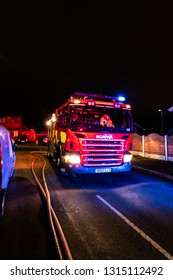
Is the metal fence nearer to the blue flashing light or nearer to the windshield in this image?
the blue flashing light

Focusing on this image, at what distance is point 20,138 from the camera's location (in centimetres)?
4753

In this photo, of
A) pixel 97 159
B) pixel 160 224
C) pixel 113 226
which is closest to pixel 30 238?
pixel 113 226

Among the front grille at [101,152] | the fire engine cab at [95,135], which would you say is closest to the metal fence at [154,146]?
the fire engine cab at [95,135]

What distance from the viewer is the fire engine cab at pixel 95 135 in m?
9.57

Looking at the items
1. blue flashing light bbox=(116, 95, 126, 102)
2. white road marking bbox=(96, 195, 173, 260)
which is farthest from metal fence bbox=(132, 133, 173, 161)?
white road marking bbox=(96, 195, 173, 260)

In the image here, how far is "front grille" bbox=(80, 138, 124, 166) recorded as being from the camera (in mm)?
9602

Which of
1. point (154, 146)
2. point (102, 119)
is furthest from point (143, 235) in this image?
point (154, 146)

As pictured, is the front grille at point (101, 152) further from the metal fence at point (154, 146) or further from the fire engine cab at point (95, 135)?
the metal fence at point (154, 146)

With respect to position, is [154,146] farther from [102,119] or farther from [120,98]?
[102,119]

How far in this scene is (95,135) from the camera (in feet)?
31.8

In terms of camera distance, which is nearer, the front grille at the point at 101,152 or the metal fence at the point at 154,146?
the front grille at the point at 101,152

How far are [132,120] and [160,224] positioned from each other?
5.73 meters
